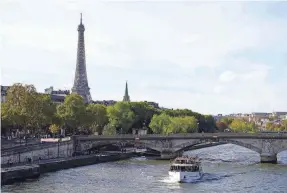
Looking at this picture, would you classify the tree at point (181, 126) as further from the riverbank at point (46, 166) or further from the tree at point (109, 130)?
the riverbank at point (46, 166)

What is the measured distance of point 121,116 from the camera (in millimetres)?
75500

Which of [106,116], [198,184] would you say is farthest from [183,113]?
[198,184]

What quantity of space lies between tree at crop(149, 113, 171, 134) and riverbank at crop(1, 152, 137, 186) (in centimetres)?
1737

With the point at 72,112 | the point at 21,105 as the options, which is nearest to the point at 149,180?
the point at 21,105

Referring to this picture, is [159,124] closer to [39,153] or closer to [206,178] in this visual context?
[39,153]

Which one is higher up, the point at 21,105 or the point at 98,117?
the point at 21,105

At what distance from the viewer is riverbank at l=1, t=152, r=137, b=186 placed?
3475 cm

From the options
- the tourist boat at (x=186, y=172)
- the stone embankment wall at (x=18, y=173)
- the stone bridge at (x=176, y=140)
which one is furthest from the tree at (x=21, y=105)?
the tourist boat at (x=186, y=172)

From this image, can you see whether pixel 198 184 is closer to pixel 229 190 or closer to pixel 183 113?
pixel 229 190

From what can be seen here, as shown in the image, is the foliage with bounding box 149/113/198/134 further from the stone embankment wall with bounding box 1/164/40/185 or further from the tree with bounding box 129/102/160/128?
the stone embankment wall with bounding box 1/164/40/185

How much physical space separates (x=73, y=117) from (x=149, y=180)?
26.7 m

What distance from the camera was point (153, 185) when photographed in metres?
35.3

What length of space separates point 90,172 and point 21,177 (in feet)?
25.8

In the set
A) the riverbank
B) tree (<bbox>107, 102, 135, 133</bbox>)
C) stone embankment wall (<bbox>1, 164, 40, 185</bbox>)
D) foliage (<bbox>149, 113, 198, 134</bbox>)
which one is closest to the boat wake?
stone embankment wall (<bbox>1, 164, 40, 185</bbox>)
